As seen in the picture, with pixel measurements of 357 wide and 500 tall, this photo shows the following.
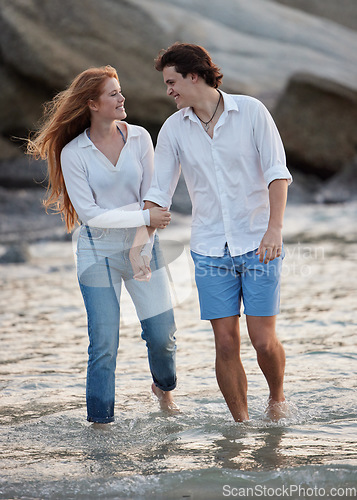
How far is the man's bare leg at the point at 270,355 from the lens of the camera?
4.61 meters

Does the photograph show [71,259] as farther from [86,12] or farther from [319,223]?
[86,12]

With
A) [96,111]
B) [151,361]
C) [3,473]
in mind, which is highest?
[96,111]

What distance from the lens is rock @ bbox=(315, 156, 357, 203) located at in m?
18.7

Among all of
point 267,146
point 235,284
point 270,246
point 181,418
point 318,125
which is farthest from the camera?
point 318,125

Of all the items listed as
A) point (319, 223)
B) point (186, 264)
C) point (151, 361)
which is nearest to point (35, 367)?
point (151, 361)

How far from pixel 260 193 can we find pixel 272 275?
0.47 metres

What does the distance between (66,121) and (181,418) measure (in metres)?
1.94

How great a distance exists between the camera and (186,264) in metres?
10.9

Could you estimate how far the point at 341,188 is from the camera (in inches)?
758

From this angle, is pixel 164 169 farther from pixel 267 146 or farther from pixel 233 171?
pixel 267 146

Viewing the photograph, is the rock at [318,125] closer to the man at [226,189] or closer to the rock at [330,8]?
the man at [226,189]

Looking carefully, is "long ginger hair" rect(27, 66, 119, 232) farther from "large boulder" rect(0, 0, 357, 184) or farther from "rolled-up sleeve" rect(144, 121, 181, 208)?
"large boulder" rect(0, 0, 357, 184)

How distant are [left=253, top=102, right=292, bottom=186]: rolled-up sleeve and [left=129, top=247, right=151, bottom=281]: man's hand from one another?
0.85m

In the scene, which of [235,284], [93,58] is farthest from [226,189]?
[93,58]
